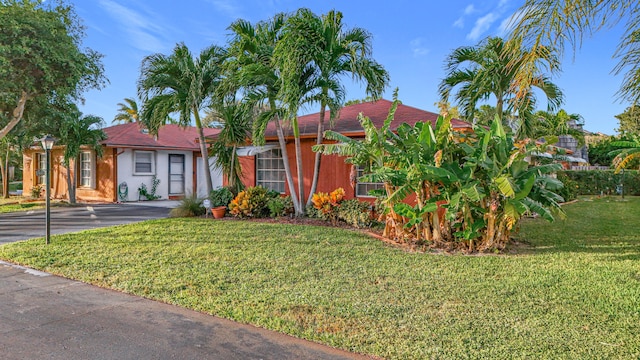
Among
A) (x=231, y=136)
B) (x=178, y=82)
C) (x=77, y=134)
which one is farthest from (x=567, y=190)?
(x=77, y=134)

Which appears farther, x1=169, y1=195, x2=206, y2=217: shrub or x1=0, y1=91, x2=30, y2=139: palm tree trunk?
x1=0, y1=91, x2=30, y2=139: palm tree trunk

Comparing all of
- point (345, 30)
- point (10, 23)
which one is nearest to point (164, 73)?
point (10, 23)

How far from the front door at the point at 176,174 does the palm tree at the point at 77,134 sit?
383cm

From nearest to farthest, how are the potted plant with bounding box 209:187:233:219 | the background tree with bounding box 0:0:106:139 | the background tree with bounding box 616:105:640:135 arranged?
the background tree with bounding box 616:105:640:135 < the background tree with bounding box 0:0:106:139 < the potted plant with bounding box 209:187:233:219

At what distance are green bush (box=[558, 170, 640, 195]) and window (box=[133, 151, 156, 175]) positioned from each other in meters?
23.1

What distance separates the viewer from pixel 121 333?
4070 millimetres

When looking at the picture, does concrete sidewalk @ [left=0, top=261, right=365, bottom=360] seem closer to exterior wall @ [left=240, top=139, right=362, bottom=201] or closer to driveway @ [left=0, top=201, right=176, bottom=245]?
driveway @ [left=0, top=201, right=176, bottom=245]

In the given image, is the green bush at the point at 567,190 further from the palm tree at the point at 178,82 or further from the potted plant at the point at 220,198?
the palm tree at the point at 178,82

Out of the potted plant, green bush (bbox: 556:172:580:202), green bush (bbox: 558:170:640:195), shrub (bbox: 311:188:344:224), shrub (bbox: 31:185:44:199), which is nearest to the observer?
shrub (bbox: 311:188:344:224)

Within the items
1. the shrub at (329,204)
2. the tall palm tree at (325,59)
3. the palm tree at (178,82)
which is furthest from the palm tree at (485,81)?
the palm tree at (178,82)

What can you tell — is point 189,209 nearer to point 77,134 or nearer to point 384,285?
point 77,134

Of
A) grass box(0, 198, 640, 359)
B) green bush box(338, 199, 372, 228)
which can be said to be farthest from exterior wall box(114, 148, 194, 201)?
green bush box(338, 199, 372, 228)

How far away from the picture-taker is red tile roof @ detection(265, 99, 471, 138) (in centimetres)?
1159

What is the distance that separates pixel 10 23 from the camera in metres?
11.3
